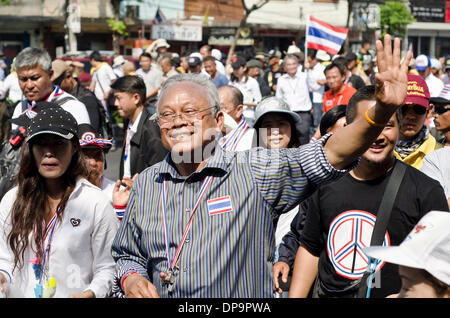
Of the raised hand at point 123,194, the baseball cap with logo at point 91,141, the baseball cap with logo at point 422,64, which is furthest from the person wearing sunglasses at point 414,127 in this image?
the baseball cap with logo at point 422,64

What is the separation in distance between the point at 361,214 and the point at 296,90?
29.6 feet

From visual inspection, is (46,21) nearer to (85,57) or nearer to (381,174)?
(85,57)

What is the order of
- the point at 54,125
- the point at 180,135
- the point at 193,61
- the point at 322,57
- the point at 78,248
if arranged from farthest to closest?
the point at 322,57, the point at 193,61, the point at 54,125, the point at 78,248, the point at 180,135

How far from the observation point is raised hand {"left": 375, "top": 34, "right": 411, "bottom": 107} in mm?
2164

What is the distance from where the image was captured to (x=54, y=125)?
3.19m

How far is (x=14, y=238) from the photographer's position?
3.05 m

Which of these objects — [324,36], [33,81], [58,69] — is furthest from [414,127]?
[324,36]

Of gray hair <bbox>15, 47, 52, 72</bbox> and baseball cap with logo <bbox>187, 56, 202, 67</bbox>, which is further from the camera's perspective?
baseball cap with logo <bbox>187, 56, 202, 67</bbox>

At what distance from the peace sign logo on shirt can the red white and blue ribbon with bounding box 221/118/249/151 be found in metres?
2.13

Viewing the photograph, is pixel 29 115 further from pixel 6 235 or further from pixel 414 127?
pixel 414 127

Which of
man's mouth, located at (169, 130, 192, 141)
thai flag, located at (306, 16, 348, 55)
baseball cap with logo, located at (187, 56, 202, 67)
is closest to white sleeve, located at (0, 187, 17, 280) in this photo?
man's mouth, located at (169, 130, 192, 141)

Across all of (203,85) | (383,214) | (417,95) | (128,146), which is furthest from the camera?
(128,146)

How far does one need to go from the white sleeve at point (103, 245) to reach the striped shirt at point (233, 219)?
55 cm

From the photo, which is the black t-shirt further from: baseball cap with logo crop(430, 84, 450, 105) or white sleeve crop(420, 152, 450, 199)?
baseball cap with logo crop(430, 84, 450, 105)
